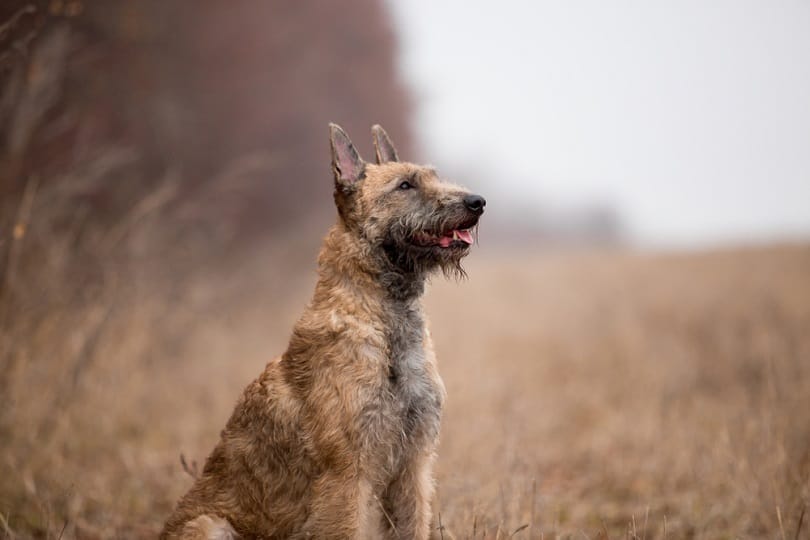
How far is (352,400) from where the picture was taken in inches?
117

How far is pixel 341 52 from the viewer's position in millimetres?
16250

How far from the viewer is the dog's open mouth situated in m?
3.37

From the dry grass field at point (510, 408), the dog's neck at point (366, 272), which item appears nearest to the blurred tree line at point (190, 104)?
the dry grass field at point (510, 408)

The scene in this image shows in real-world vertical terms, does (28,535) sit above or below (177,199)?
below

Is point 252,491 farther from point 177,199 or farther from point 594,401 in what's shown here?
point 177,199

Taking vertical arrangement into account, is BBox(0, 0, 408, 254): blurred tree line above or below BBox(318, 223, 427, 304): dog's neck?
above

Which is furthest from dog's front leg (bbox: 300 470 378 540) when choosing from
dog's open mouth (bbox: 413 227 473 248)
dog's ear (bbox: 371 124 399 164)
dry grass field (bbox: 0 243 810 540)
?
dog's ear (bbox: 371 124 399 164)

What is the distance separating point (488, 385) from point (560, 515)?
344 centimetres

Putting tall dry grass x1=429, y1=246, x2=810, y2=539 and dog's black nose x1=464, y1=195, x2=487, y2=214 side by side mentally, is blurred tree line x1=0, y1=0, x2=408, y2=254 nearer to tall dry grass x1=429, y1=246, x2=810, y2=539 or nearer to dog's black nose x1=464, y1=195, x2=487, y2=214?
dog's black nose x1=464, y1=195, x2=487, y2=214

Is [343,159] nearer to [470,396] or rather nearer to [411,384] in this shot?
[411,384]

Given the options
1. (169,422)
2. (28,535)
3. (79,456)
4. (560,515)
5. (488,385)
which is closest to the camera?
(28,535)

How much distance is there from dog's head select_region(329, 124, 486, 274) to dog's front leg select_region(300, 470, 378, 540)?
3.79 ft

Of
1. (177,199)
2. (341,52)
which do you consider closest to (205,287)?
(177,199)

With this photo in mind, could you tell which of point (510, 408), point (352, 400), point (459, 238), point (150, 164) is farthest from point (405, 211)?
point (150, 164)
